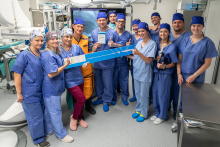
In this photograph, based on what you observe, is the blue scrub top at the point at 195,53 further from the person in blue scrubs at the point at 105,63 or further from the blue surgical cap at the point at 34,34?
the blue surgical cap at the point at 34,34

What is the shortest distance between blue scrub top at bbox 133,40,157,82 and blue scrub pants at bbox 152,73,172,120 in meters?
0.11

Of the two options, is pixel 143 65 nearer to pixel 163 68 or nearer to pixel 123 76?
pixel 163 68

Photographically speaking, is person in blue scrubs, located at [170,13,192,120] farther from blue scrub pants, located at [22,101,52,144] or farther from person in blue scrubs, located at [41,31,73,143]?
blue scrub pants, located at [22,101,52,144]

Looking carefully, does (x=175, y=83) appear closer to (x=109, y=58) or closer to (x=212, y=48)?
(x=212, y=48)

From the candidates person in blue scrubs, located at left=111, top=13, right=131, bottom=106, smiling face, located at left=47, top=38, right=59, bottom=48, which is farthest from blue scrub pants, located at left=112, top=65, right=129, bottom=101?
smiling face, located at left=47, top=38, right=59, bottom=48

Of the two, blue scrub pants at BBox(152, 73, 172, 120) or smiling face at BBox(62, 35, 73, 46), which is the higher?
smiling face at BBox(62, 35, 73, 46)

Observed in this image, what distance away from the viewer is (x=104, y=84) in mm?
2715

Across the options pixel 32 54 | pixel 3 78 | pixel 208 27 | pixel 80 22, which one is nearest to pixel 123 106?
pixel 80 22

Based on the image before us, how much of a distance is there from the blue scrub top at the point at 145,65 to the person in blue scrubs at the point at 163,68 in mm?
91

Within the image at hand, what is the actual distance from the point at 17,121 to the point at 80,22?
155 centimetres

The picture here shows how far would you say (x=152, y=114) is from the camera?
2.64 metres

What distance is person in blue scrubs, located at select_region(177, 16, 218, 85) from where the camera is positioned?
1885 millimetres

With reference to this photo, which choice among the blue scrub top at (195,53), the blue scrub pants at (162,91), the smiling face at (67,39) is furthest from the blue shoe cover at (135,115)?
the smiling face at (67,39)

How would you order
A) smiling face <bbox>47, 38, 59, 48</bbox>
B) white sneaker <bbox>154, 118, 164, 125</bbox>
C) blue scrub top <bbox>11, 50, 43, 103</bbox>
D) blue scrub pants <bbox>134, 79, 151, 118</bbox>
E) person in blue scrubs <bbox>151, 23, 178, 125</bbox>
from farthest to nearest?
white sneaker <bbox>154, 118, 164, 125</bbox> → blue scrub pants <bbox>134, 79, 151, 118</bbox> → person in blue scrubs <bbox>151, 23, 178, 125</bbox> → smiling face <bbox>47, 38, 59, 48</bbox> → blue scrub top <bbox>11, 50, 43, 103</bbox>
